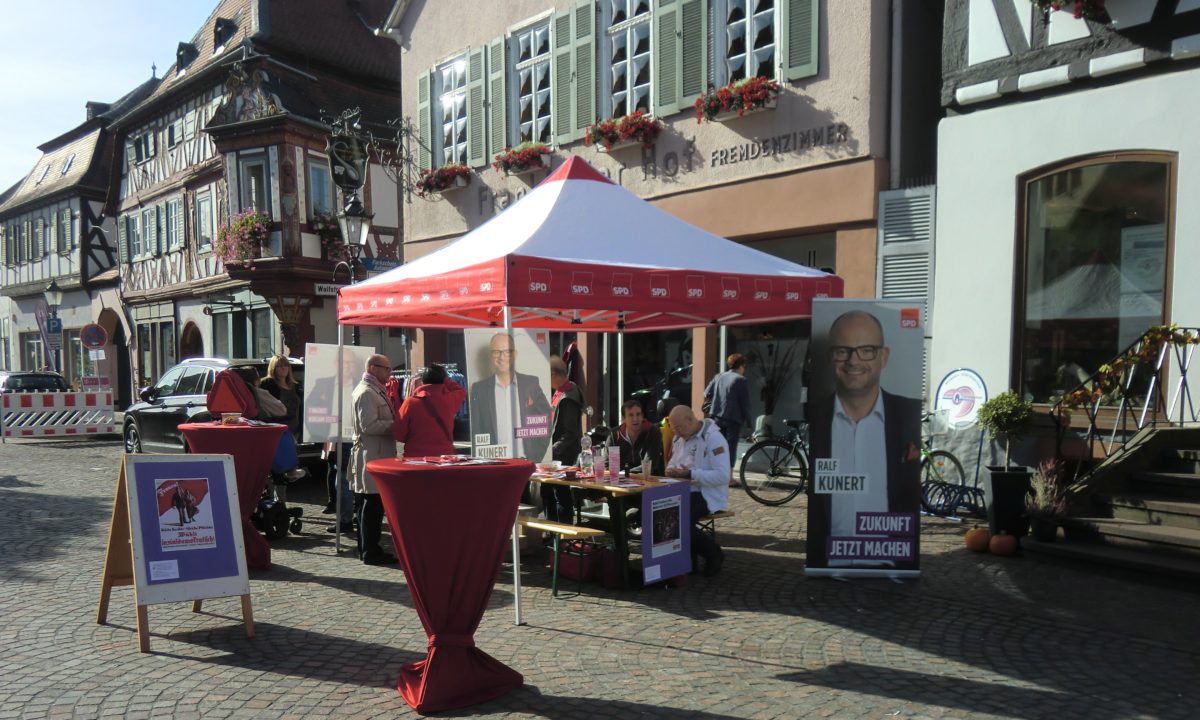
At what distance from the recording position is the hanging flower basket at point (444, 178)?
15969mm

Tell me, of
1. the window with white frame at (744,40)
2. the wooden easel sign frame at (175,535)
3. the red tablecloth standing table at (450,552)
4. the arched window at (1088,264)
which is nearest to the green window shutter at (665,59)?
the window with white frame at (744,40)

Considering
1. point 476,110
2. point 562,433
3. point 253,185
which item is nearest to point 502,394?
point 562,433

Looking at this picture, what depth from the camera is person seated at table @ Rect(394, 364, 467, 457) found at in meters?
6.92

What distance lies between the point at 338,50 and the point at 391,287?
20.3 m

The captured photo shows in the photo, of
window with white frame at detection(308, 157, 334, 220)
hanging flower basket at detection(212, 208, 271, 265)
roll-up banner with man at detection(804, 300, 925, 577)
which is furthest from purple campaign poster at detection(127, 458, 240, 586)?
window with white frame at detection(308, 157, 334, 220)

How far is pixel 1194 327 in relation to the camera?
7.66 m

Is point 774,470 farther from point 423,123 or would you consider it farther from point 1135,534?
point 423,123

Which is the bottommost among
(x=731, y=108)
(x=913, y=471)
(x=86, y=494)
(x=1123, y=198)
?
(x=86, y=494)

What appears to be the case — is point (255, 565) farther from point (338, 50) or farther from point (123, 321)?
point (123, 321)

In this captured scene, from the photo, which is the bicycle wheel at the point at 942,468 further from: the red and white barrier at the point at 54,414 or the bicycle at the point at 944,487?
the red and white barrier at the point at 54,414

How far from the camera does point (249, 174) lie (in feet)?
75.1

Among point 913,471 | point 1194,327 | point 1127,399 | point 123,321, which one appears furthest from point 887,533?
point 123,321

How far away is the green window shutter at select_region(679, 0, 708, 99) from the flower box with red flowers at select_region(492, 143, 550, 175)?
285cm

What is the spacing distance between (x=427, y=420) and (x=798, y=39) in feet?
23.0
